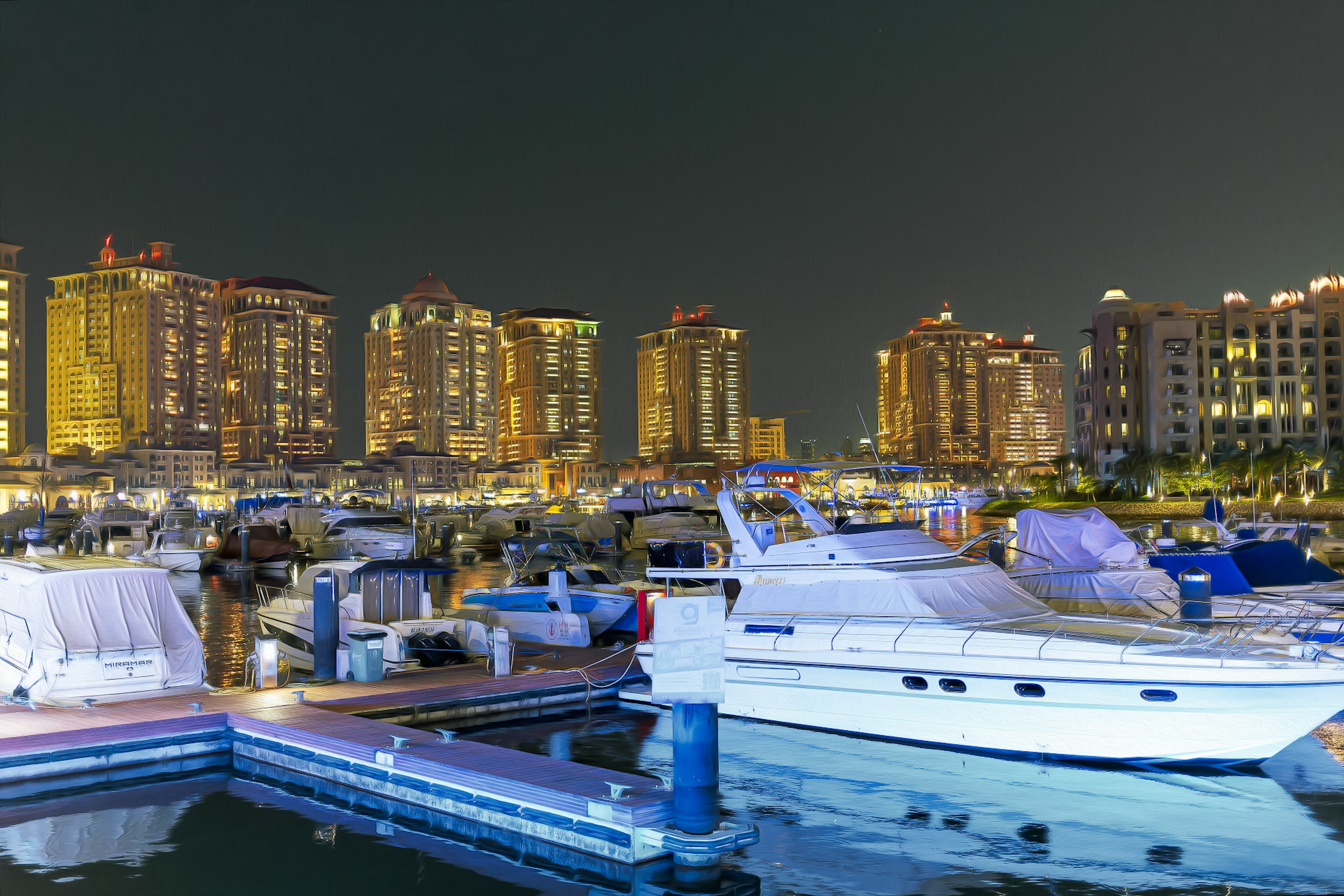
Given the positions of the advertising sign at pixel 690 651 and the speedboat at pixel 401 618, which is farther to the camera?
the speedboat at pixel 401 618

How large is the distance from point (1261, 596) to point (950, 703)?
9.23 metres

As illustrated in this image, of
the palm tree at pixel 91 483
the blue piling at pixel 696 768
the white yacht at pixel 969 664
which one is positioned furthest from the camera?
the palm tree at pixel 91 483

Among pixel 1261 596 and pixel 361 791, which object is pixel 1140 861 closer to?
pixel 361 791

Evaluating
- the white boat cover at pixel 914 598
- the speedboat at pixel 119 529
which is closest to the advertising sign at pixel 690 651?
the white boat cover at pixel 914 598

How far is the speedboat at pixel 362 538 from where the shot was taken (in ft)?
184

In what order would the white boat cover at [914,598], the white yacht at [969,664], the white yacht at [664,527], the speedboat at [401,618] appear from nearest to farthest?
the white yacht at [969,664] → the white boat cover at [914,598] → the speedboat at [401,618] → the white yacht at [664,527]

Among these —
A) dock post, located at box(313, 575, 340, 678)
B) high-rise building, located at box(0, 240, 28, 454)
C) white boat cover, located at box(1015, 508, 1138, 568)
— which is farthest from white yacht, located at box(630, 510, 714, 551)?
high-rise building, located at box(0, 240, 28, 454)

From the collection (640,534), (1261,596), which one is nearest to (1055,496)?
(640,534)

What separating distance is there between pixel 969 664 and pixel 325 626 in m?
11.6

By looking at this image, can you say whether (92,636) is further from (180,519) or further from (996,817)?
(180,519)

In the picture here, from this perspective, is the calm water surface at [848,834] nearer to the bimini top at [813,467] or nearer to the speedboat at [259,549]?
the bimini top at [813,467]

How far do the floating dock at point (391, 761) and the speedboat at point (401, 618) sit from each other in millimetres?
2353

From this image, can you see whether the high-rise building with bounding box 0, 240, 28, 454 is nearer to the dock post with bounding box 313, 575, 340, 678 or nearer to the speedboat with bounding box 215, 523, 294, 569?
the speedboat with bounding box 215, 523, 294, 569

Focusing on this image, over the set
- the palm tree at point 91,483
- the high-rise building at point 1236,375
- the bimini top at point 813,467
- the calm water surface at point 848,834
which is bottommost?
the calm water surface at point 848,834
